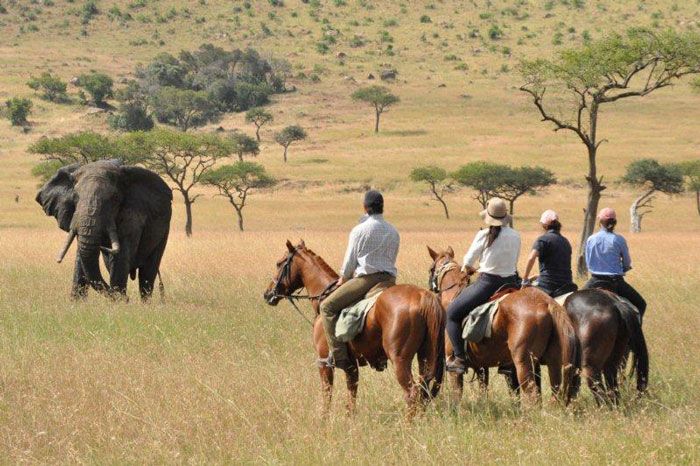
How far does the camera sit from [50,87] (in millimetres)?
102438

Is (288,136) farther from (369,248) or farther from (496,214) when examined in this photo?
(369,248)

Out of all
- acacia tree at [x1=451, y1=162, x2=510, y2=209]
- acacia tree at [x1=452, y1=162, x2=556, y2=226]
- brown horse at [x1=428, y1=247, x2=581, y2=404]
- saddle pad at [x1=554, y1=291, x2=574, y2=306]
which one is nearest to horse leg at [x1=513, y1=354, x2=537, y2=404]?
brown horse at [x1=428, y1=247, x2=581, y2=404]

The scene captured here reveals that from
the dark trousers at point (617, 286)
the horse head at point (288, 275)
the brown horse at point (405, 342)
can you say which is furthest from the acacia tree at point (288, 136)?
the brown horse at point (405, 342)

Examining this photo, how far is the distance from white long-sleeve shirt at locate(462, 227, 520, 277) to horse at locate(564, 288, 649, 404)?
77 cm

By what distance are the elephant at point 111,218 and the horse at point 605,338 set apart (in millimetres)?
9309

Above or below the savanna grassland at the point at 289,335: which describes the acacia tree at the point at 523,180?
below

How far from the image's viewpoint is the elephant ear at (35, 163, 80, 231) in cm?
1734

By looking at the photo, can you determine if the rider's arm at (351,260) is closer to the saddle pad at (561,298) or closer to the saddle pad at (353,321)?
the saddle pad at (353,321)

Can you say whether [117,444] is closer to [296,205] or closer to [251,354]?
[251,354]

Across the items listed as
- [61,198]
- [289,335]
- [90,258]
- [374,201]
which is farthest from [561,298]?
Result: [61,198]

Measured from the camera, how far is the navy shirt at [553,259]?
10242 millimetres

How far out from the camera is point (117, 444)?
7824 mm

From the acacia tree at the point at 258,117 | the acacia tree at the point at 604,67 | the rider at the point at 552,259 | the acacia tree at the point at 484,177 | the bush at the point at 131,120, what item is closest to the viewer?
the rider at the point at 552,259

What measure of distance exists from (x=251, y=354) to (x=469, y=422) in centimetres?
436
